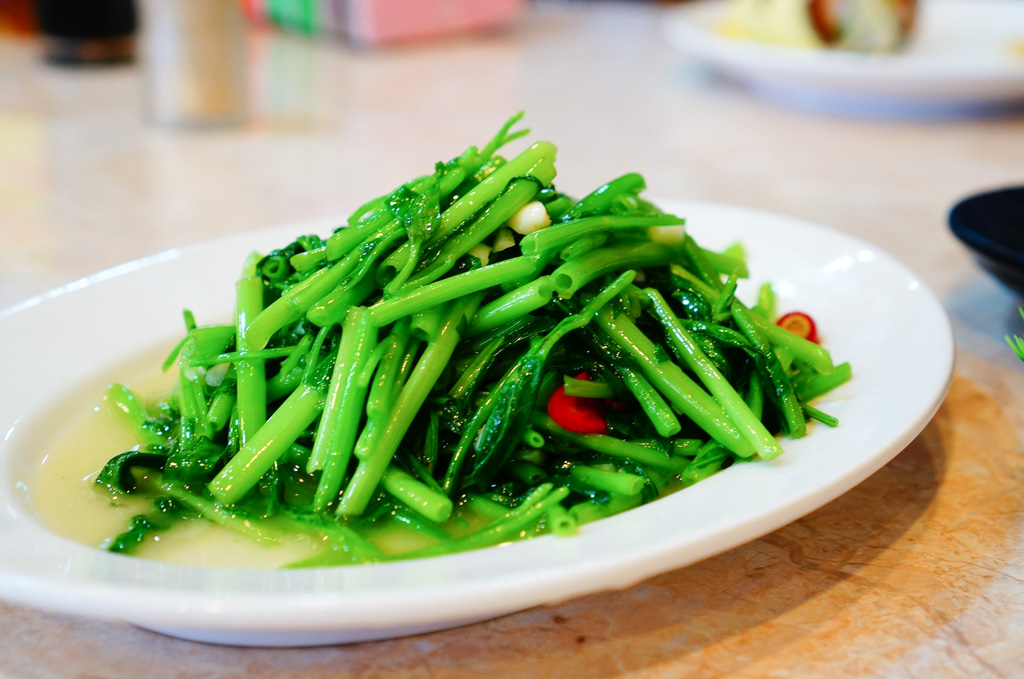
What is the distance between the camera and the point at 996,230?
1.82 meters

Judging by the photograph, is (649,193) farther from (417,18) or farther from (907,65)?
(417,18)

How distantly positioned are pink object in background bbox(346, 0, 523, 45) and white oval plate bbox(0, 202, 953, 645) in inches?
125

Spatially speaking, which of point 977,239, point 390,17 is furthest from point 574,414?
point 390,17

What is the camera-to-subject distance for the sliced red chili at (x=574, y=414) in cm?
129

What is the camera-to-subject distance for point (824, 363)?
143 centimetres

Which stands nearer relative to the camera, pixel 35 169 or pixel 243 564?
pixel 243 564

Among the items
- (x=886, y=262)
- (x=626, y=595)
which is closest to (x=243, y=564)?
(x=626, y=595)

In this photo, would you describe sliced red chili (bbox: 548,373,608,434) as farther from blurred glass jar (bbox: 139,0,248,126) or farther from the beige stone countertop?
blurred glass jar (bbox: 139,0,248,126)

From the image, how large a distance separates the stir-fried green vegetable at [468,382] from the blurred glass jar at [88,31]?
3.45 metres

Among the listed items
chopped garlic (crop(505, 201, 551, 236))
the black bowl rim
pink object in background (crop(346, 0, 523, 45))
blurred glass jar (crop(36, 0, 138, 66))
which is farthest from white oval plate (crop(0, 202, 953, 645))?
pink object in background (crop(346, 0, 523, 45))

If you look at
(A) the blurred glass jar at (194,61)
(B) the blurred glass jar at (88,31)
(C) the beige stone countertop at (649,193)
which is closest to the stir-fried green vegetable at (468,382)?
(C) the beige stone countertop at (649,193)

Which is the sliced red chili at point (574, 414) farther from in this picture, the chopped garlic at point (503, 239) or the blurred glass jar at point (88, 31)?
the blurred glass jar at point (88, 31)

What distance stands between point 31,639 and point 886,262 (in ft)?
4.66

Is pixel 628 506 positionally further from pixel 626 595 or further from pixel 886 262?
pixel 886 262
